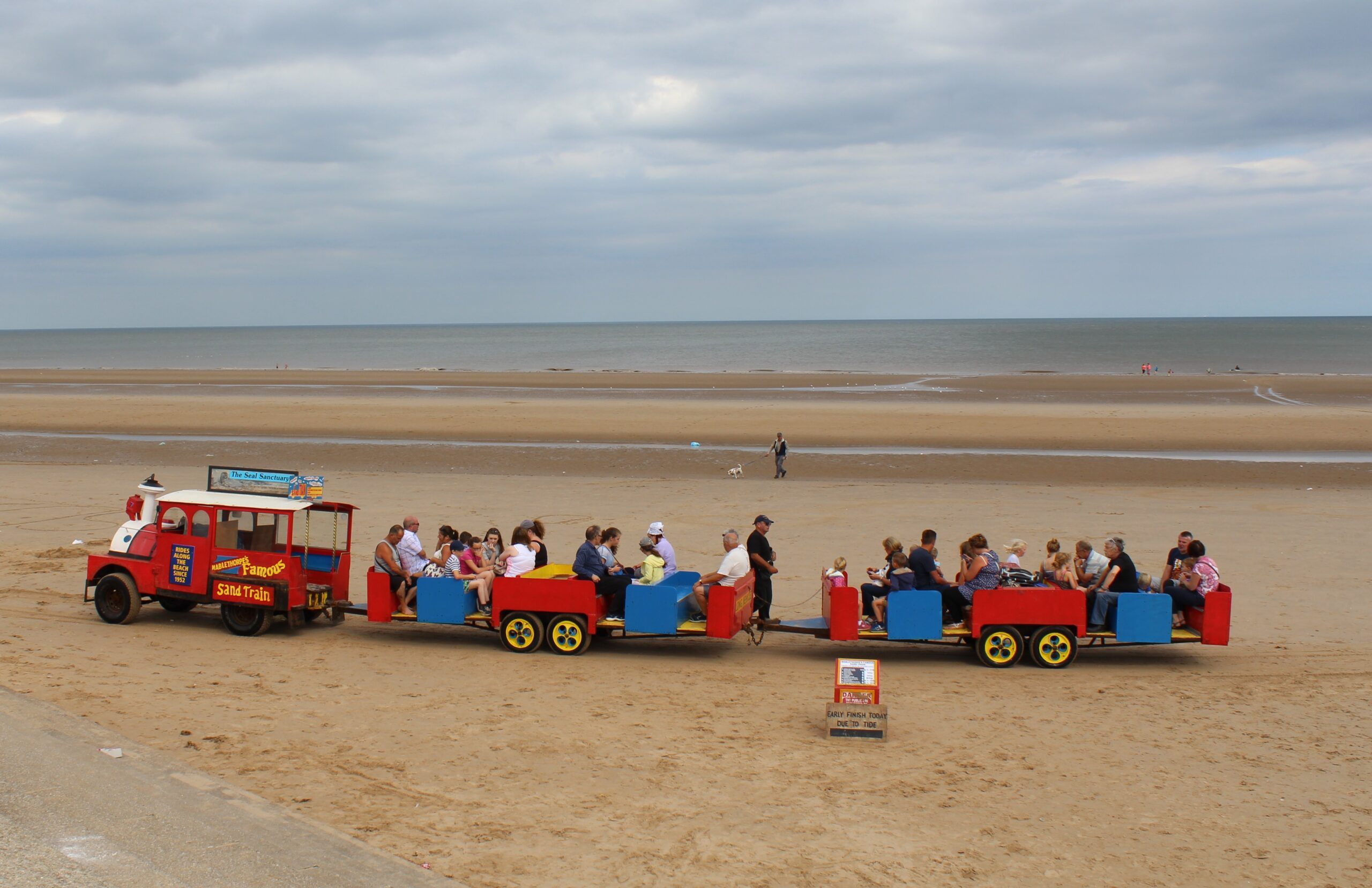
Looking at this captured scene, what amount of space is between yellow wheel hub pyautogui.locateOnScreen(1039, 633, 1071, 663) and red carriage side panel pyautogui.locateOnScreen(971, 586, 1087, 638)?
0.17 m

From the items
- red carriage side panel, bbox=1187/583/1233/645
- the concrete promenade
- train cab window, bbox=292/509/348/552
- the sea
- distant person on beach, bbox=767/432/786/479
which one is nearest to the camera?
the concrete promenade

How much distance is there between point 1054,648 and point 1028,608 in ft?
1.92

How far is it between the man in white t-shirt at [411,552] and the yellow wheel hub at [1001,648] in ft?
22.9

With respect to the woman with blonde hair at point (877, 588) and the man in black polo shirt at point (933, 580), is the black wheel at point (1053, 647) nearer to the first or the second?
the man in black polo shirt at point (933, 580)

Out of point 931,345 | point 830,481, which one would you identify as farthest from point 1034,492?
point 931,345

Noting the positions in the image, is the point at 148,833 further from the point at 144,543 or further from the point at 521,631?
the point at 144,543

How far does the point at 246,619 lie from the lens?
13.0 meters

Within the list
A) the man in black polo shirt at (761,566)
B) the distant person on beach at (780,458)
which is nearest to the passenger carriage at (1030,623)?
the man in black polo shirt at (761,566)

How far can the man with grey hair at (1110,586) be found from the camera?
11.7m

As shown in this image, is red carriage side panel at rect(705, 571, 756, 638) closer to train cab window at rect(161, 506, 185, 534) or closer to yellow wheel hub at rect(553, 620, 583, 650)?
yellow wheel hub at rect(553, 620, 583, 650)


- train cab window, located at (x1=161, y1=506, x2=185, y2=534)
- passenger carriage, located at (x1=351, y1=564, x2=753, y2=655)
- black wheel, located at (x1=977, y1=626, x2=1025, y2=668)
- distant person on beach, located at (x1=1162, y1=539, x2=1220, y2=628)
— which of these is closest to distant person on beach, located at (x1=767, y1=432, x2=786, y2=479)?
passenger carriage, located at (x1=351, y1=564, x2=753, y2=655)

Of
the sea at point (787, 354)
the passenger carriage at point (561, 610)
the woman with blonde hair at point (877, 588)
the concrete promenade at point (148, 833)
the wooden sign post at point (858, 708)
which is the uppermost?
the sea at point (787, 354)

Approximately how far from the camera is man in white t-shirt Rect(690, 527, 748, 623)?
12.1m

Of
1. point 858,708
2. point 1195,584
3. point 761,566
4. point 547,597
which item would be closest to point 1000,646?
point 1195,584
